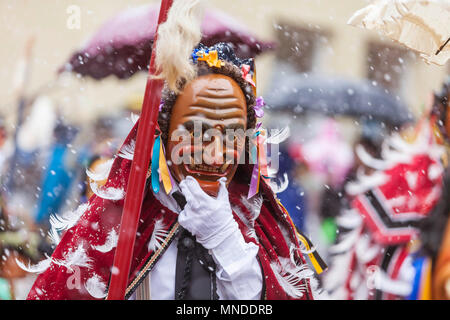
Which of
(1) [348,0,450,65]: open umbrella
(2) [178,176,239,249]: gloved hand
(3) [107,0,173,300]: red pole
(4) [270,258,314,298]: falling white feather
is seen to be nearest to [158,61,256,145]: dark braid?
(2) [178,176,239,249]: gloved hand

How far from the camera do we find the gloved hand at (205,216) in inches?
68.7

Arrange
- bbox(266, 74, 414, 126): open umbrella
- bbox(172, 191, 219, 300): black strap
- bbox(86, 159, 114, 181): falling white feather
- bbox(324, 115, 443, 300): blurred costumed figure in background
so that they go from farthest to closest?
bbox(266, 74, 414, 126): open umbrella → bbox(324, 115, 443, 300): blurred costumed figure in background → bbox(86, 159, 114, 181): falling white feather → bbox(172, 191, 219, 300): black strap

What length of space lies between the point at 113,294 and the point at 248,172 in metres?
0.78

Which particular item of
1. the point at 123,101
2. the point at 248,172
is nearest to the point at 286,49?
the point at 123,101

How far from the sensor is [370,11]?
5.47ft

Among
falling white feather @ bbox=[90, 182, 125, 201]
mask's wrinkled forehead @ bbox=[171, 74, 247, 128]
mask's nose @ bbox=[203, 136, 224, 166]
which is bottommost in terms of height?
falling white feather @ bbox=[90, 182, 125, 201]

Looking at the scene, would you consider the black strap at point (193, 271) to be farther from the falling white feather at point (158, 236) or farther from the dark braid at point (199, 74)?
the dark braid at point (199, 74)

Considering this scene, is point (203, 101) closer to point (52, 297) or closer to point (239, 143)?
point (239, 143)

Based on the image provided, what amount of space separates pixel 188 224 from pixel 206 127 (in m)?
0.34

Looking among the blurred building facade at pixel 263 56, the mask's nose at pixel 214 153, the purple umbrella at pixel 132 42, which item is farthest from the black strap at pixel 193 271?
the blurred building facade at pixel 263 56

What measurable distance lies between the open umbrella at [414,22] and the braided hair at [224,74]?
46 centimetres

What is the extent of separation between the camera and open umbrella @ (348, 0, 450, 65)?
63.0 inches

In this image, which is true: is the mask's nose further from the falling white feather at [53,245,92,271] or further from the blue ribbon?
the falling white feather at [53,245,92,271]

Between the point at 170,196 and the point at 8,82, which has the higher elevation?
the point at 170,196
